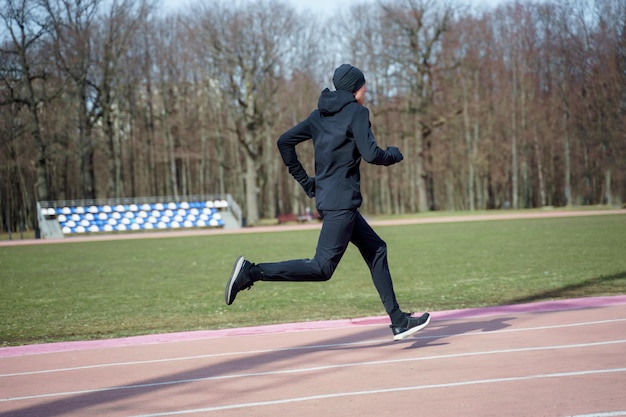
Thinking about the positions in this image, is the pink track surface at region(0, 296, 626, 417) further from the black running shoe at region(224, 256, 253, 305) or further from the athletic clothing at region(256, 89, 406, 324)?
the athletic clothing at region(256, 89, 406, 324)

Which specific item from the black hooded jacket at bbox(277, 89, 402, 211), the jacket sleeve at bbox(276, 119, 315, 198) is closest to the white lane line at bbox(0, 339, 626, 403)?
the black hooded jacket at bbox(277, 89, 402, 211)

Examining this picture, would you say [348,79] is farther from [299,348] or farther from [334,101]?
[299,348]

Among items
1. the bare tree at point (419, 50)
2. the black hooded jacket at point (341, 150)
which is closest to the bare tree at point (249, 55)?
the bare tree at point (419, 50)

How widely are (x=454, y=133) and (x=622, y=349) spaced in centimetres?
6052

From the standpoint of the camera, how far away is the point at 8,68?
51594mm

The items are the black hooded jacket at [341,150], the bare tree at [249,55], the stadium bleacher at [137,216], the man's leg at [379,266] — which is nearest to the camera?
the black hooded jacket at [341,150]

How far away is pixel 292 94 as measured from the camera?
62.7 m

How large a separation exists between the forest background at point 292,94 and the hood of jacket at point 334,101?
46627 mm

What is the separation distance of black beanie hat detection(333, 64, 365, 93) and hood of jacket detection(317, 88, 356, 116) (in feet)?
0.25

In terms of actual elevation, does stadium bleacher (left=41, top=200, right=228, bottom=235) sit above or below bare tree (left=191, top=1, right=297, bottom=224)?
below

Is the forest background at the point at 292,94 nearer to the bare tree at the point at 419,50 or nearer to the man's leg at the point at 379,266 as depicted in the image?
the bare tree at the point at 419,50

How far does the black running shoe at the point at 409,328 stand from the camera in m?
6.98

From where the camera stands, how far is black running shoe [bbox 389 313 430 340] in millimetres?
6980

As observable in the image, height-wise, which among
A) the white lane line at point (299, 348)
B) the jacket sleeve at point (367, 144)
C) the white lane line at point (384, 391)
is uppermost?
the jacket sleeve at point (367, 144)
